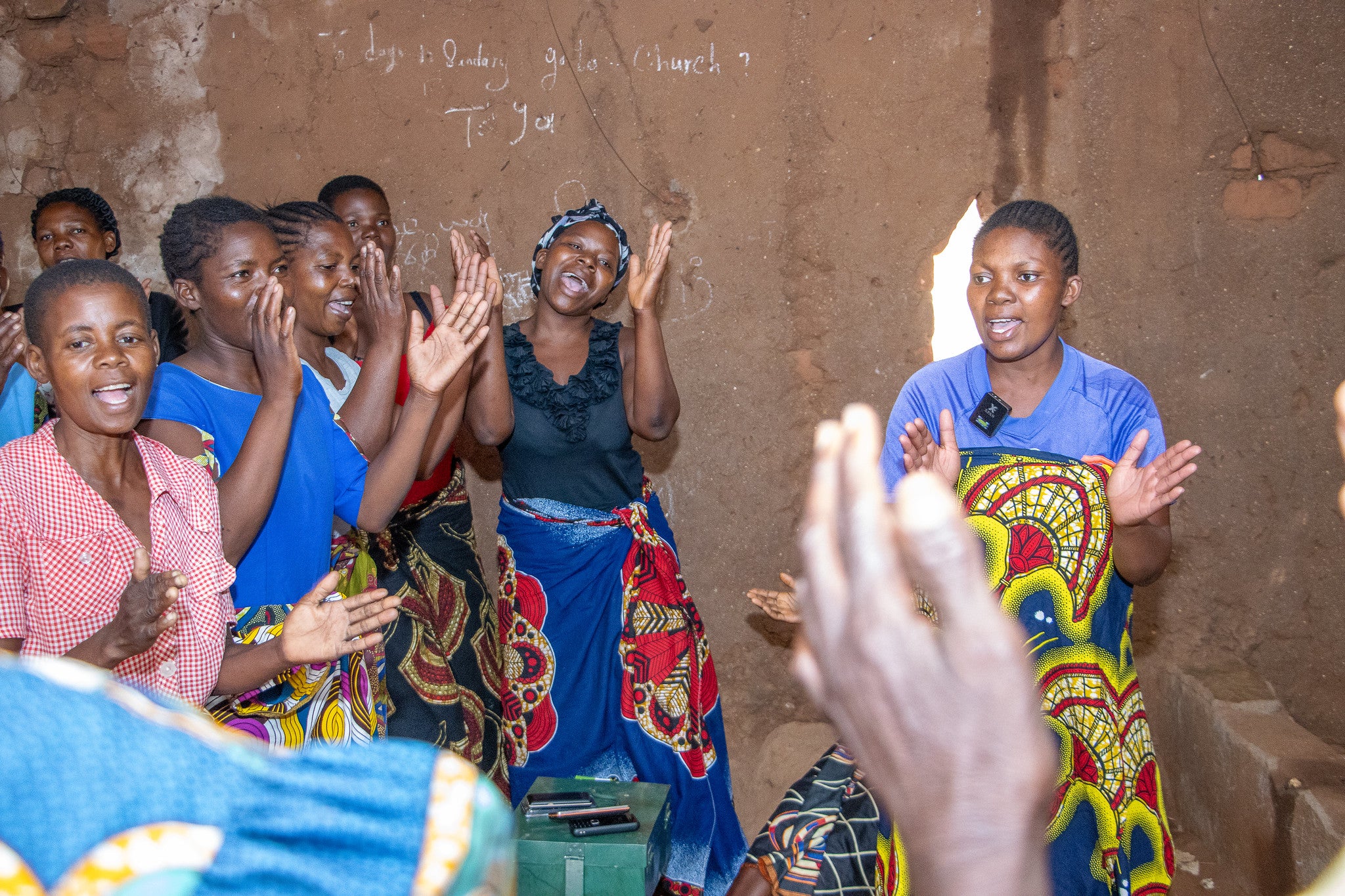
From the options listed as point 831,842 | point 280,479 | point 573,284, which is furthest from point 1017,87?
point 280,479

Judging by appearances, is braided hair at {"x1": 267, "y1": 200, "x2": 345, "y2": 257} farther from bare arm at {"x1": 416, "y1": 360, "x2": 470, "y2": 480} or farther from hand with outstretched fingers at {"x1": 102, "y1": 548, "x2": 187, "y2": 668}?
hand with outstretched fingers at {"x1": 102, "y1": 548, "x2": 187, "y2": 668}

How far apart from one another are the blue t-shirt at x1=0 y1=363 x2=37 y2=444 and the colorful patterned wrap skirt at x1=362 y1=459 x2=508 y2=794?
38.9 inches

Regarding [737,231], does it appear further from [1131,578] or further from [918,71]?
[1131,578]

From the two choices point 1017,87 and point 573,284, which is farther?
point 1017,87

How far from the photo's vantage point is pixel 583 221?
3.52 meters

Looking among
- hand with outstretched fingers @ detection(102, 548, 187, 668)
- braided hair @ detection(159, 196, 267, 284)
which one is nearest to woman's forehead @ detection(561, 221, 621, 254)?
braided hair @ detection(159, 196, 267, 284)

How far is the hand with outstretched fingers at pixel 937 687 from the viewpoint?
583 mm

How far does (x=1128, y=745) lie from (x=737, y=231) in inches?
95.3

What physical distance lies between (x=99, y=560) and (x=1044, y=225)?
7.64 feet

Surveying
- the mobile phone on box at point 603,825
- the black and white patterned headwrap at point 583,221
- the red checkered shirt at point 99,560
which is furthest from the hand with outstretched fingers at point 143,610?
the black and white patterned headwrap at point 583,221

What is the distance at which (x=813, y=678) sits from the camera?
2.22 ft

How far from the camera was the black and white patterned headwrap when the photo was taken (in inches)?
139

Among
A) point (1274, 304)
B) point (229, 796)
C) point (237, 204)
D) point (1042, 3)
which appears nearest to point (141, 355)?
point (237, 204)

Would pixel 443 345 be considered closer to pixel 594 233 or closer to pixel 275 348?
pixel 275 348
